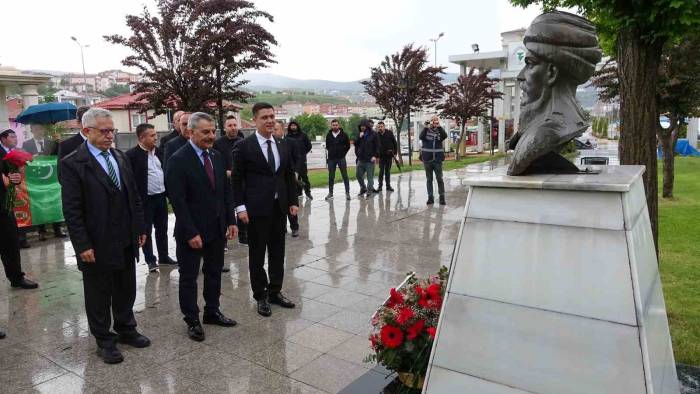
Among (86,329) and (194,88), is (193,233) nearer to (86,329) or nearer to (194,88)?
(86,329)

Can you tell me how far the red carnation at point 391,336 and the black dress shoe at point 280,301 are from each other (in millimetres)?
1911

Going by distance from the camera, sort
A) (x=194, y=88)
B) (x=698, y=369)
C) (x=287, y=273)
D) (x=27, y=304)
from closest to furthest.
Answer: (x=698, y=369) → (x=27, y=304) → (x=287, y=273) → (x=194, y=88)

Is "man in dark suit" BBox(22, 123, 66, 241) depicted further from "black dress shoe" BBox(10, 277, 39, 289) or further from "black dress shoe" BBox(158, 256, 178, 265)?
"black dress shoe" BBox(158, 256, 178, 265)

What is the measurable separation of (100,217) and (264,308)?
1.66 m

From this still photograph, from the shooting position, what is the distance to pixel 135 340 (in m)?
4.01

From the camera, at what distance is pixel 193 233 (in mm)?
3988

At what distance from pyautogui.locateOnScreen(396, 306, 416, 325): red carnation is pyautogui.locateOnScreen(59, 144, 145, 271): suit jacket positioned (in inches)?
84.5

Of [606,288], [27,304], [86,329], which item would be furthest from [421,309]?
[27,304]

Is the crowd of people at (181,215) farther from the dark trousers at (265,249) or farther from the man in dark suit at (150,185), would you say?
the man in dark suit at (150,185)

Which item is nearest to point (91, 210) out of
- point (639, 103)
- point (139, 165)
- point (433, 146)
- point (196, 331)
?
point (196, 331)

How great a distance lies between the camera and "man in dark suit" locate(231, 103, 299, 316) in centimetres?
453

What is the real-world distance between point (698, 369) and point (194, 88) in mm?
10519

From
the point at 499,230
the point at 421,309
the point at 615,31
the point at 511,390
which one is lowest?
the point at 511,390

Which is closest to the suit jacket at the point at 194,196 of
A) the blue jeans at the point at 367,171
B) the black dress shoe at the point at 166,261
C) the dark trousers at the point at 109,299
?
the dark trousers at the point at 109,299
